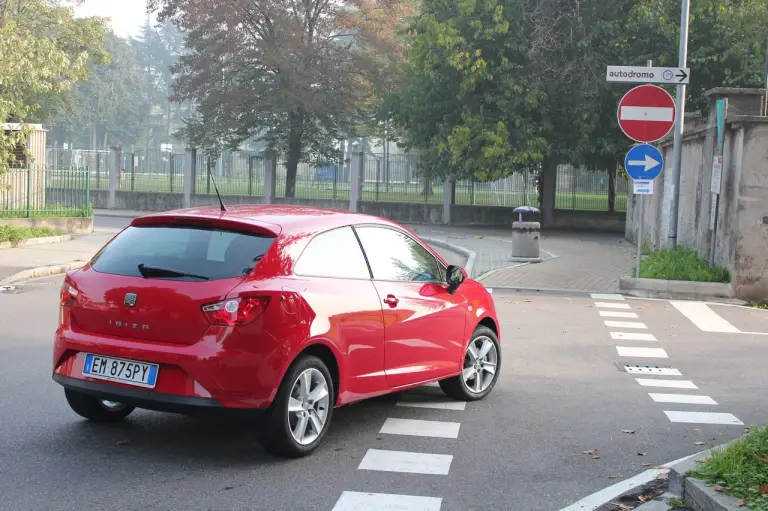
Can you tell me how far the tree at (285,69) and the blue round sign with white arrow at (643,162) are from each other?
1089 inches

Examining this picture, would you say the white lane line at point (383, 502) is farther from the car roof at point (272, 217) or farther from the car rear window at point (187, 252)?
the car roof at point (272, 217)

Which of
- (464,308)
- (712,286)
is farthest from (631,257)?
(464,308)

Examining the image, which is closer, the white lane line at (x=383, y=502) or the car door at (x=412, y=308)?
the white lane line at (x=383, y=502)

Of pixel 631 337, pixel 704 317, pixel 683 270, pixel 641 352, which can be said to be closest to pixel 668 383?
pixel 641 352

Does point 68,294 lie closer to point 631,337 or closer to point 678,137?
point 631,337

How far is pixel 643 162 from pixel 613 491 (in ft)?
39.6

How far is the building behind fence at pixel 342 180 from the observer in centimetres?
3662

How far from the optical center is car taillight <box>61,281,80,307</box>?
6746 millimetres

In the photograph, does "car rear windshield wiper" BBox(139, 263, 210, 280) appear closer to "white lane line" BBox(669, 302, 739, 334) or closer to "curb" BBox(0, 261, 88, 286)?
"white lane line" BBox(669, 302, 739, 334)

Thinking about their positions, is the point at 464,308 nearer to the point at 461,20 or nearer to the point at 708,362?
the point at 708,362

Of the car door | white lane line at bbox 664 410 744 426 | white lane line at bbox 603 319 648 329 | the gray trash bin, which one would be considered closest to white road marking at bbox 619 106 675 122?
white lane line at bbox 603 319 648 329

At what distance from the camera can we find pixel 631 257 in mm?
24938

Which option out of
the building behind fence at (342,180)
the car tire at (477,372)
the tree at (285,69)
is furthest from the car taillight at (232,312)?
the tree at (285,69)

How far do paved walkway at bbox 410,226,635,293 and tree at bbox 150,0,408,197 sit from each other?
12.0 meters
